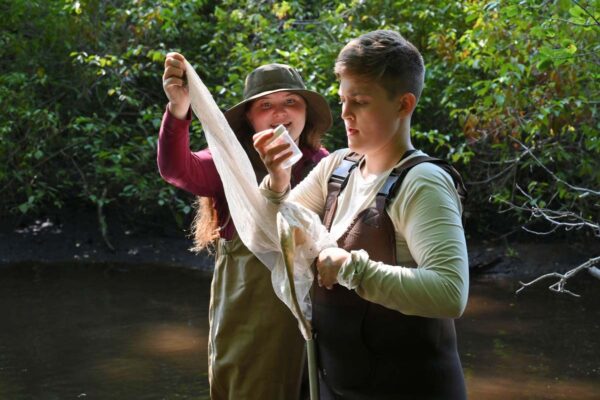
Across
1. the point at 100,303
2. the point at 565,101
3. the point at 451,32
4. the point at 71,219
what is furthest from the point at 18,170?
the point at 565,101

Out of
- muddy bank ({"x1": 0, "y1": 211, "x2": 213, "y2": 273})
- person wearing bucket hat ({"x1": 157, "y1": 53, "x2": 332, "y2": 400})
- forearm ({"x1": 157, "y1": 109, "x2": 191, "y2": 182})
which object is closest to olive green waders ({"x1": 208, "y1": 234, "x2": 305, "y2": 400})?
person wearing bucket hat ({"x1": 157, "y1": 53, "x2": 332, "y2": 400})

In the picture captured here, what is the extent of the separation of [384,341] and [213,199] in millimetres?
995

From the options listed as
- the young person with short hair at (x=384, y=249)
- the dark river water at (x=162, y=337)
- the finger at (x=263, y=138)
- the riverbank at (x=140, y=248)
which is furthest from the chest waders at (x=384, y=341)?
the riverbank at (x=140, y=248)

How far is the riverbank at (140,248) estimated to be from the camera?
7.44 m

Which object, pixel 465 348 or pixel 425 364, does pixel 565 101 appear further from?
pixel 425 364

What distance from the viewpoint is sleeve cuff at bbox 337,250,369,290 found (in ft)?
5.69

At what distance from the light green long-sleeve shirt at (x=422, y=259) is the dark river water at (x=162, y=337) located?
A: 10.1 feet

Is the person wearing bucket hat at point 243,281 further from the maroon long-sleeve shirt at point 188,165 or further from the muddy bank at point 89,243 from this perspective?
the muddy bank at point 89,243

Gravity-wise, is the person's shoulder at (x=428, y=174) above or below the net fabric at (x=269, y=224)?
above

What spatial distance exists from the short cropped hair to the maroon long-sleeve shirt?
2.47 ft

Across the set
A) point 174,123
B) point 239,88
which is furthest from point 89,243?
point 174,123

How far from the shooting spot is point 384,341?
188cm

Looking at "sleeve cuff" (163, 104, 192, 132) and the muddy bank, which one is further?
the muddy bank

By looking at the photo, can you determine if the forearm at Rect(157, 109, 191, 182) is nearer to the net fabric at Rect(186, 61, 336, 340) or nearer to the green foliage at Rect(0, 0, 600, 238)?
the net fabric at Rect(186, 61, 336, 340)
